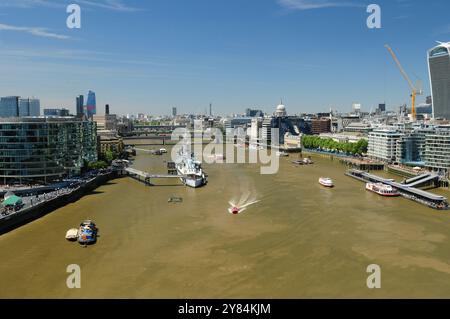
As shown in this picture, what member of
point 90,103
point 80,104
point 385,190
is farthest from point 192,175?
point 80,104

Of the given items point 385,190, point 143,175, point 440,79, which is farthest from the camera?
point 440,79

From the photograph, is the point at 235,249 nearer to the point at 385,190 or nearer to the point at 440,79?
the point at 385,190

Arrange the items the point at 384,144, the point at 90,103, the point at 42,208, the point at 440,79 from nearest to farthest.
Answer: the point at 42,208 < the point at 384,144 < the point at 440,79 < the point at 90,103

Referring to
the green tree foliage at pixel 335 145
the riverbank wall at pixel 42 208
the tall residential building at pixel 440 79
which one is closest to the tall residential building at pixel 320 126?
the tall residential building at pixel 440 79

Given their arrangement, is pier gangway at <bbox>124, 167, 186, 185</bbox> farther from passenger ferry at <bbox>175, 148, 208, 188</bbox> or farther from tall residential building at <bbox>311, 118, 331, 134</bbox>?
tall residential building at <bbox>311, 118, 331, 134</bbox>

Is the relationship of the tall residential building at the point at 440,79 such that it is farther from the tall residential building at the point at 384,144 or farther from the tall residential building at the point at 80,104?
the tall residential building at the point at 80,104

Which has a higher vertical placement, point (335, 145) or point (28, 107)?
point (28, 107)
